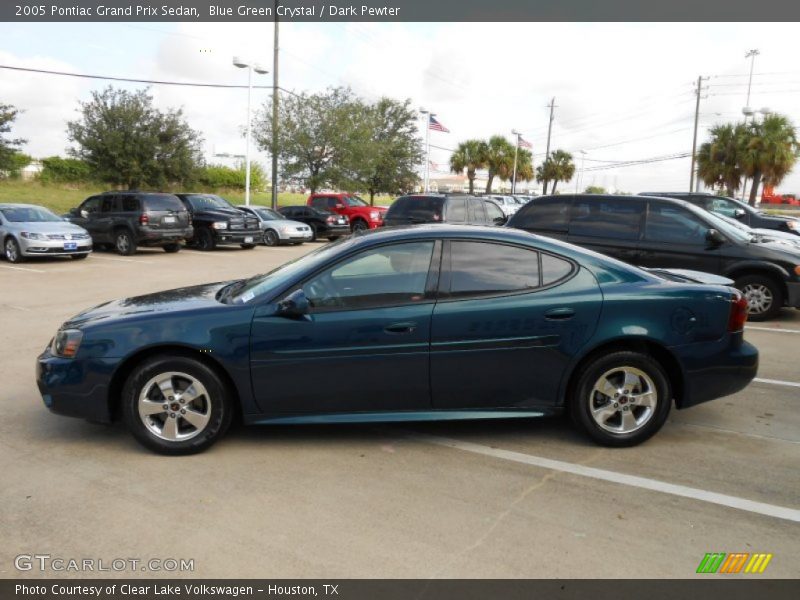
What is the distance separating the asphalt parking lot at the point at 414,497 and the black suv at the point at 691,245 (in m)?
4.04

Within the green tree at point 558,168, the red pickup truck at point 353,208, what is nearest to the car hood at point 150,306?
the red pickup truck at point 353,208

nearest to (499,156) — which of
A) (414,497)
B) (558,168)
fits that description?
(558,168)

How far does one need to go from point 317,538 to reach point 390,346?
1.37 metres

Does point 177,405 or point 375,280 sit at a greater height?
point 375,280

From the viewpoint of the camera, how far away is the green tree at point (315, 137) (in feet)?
97.4

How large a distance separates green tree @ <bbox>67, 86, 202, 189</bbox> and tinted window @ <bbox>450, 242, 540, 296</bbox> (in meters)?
27.0

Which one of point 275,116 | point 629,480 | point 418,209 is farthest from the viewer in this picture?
point 275,116

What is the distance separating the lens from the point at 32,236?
15.0 meters

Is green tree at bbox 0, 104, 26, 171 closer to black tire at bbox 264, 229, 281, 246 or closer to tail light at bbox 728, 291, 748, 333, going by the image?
black tire at bbox 264, 229, 281, 246

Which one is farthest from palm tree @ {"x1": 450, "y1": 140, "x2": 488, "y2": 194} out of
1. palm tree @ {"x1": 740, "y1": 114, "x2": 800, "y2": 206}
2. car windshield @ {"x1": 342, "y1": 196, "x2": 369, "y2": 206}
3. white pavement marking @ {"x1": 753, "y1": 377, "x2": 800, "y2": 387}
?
white pavement marking @ {"x1": 753, "y1": 377, "x2": 800, "y2": 387}

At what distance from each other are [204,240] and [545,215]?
13.0 meters

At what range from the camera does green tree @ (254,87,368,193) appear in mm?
29688

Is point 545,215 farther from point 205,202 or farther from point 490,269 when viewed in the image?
point 205,202

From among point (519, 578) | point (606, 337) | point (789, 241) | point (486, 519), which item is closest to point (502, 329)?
point (606, 337)
